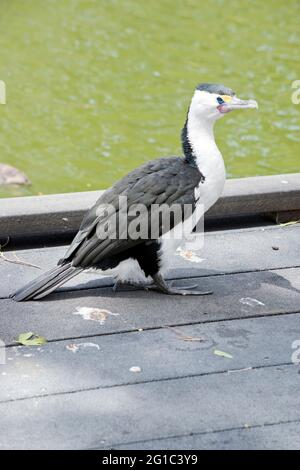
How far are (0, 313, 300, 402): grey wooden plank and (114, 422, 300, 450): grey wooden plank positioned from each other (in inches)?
14.8

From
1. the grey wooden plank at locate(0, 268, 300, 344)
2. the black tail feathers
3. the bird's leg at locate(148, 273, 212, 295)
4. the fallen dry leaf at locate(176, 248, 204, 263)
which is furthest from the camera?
the fallen dry leaf at locate(176, 248, 204, 263)

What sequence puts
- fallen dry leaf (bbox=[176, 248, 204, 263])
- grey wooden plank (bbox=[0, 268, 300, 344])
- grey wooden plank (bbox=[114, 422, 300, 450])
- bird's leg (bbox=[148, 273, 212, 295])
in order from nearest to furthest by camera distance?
grey wooden plank (bbox=[114, 422, 300, 450]), grey wooden plank (bbox=[0, 268, 300, 344]), bird's leg (bbox=[148, 273, 212, 295]), fallen dry leaf (bbox=[176, 248, 204, 263])

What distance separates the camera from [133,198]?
12.7 feet

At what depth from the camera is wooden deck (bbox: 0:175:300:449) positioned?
296cm

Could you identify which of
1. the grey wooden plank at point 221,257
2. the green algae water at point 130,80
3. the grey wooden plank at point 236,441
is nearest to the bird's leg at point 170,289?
the grey wooden plank at point 221,257

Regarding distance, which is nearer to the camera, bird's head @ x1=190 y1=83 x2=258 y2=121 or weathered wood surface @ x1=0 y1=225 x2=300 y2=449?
weathered wood surface @ x1=0 y1=225 x2=300 y2=449

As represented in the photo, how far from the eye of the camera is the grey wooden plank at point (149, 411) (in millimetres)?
2920

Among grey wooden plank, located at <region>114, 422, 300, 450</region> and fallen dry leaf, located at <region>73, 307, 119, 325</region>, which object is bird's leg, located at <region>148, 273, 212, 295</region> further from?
grey wooden plank, located at <region>114, 422, 300, 450</region>

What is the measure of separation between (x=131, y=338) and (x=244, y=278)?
747 mm

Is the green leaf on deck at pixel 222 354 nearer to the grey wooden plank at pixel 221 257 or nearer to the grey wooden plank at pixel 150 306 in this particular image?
the grey wooden plank at pixel 150 306

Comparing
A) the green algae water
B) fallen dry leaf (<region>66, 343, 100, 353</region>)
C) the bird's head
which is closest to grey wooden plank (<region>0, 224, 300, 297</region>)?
fallen dry leaf (<region>66, 343, 100, 353</region>)

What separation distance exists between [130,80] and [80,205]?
3.86 meters

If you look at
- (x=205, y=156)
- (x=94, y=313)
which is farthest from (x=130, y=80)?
(x=94, y=313)

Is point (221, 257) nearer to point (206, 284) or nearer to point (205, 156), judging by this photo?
point (206, 284)
